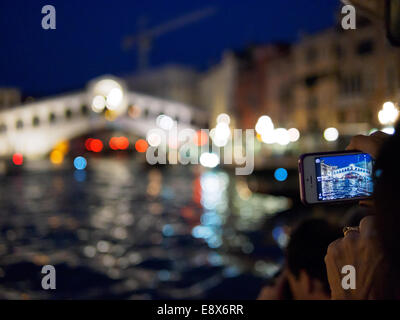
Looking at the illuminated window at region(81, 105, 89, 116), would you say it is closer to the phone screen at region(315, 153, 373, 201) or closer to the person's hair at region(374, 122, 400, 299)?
the phone screen at region(315, 153, 373, 201)

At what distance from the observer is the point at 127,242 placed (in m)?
10.6

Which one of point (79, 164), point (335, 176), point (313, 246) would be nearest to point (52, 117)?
point (79, 164)

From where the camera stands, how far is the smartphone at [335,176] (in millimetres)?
1451

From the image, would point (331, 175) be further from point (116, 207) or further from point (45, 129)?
point (45, 129)

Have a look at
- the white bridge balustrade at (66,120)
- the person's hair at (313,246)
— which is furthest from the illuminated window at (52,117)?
the person's hair at (313,246)

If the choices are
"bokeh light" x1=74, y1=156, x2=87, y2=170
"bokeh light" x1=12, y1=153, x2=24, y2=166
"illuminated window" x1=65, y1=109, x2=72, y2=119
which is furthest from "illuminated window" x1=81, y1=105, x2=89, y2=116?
"bokeh light" x1=12, y1=153, x2=24, y2=166

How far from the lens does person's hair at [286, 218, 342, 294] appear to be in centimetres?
239

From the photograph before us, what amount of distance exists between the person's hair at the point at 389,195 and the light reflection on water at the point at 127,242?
6.00 meters

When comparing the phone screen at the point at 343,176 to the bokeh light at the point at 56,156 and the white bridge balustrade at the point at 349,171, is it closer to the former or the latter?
the white bridge balustrade at the point at 349,171

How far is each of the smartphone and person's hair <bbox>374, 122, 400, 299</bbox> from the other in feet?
1.31

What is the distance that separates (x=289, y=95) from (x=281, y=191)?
68.0ft

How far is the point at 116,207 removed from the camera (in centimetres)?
1688

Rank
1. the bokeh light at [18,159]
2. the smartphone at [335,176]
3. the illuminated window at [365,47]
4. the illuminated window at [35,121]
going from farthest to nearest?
1. the illuminated window at [35,121]
2. the bokeh light at [18,159]
3. the illuminated window at [365,47]
4. the smartphone at [335,176]
